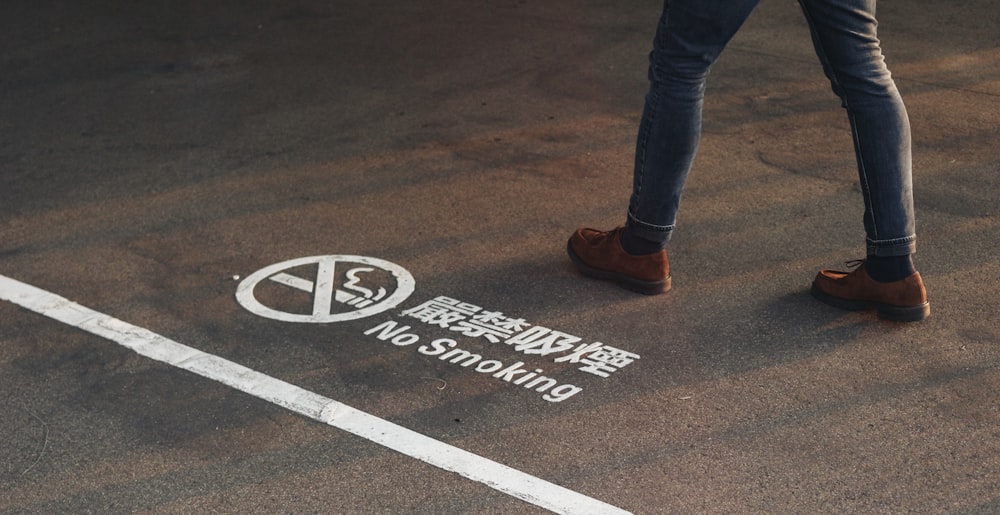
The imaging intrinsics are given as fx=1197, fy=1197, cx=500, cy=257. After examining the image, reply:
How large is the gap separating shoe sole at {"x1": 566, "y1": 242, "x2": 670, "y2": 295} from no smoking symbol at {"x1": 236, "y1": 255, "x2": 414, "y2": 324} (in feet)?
2.18

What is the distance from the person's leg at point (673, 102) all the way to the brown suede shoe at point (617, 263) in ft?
0.21

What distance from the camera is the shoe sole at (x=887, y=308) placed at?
4.07 meters

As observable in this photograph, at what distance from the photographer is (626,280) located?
14.7 feet

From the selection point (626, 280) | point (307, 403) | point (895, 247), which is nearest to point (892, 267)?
point (895, 247)

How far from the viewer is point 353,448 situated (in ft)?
11.5

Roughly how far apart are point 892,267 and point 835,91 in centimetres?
63

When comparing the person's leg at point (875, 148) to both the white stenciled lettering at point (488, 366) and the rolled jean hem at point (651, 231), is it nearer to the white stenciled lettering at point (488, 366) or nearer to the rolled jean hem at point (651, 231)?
the rolled jean hem at point (651, 231)

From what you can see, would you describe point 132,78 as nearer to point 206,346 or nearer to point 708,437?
point 206,346

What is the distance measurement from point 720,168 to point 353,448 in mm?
2883

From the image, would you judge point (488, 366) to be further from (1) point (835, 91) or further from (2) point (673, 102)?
(1) point (835, 91)

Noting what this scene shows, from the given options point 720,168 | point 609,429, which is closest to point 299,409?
point 609,429

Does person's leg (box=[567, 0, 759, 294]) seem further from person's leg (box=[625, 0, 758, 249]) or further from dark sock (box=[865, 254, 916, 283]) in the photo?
dark sock (box=[865, 254, 916, 283])

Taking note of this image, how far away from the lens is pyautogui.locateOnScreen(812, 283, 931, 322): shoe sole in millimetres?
4070

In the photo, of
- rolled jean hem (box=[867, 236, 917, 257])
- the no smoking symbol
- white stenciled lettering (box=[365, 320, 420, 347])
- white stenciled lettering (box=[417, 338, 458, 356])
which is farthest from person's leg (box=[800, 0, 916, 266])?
the no smoking symbol
